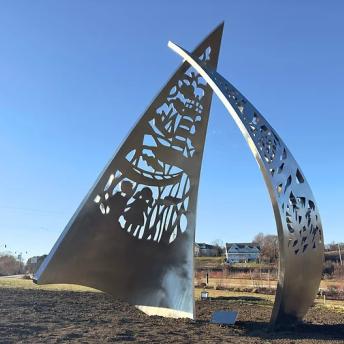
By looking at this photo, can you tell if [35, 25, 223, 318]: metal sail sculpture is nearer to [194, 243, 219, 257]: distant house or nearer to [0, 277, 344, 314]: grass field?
[0, 277, 344, 314]: grass field

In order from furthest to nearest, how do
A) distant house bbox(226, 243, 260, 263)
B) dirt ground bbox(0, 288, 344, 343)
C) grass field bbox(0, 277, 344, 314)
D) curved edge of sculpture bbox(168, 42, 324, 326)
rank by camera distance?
distant house bbox(226, 243, 260, 263) < grass field bbox(0, 277, 344, 314) < curved edge of sculpture bbox(168, 42, 324, 326) < dirt ground bbox(0, 288, 344, 343)

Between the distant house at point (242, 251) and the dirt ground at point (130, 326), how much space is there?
64124mm

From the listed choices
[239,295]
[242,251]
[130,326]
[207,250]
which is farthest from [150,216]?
[207,250]

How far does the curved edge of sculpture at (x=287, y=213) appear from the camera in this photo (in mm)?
10836

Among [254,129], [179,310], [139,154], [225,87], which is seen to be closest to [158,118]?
[139,154]

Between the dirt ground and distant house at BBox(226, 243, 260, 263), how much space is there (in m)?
64.1

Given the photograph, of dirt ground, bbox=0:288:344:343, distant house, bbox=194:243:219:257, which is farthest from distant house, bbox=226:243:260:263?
dirt ground, bbox=0:288:344:343

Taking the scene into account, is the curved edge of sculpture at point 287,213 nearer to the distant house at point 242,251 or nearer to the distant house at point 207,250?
the distant house at point 242,251

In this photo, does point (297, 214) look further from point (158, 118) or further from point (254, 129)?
point (158, 118)

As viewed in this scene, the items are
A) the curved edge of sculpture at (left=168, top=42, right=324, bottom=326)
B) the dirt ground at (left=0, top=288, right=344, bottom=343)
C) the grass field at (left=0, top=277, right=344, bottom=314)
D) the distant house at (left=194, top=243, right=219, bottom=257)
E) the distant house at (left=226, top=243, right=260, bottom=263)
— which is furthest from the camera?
the distant house at (left=194, top=243, right=219, bottom=257)

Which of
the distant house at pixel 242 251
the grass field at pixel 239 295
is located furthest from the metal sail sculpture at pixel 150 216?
the distant house at pixel 242 251

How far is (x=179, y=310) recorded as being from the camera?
13.8m

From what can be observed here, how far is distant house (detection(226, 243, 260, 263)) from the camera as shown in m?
79.8

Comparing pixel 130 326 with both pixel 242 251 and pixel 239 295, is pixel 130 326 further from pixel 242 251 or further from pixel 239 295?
pixel 242 251
